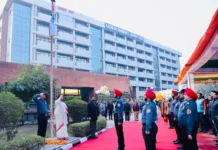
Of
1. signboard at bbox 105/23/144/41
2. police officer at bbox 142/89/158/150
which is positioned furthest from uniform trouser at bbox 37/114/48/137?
signboard at bbox 105/23/144/41

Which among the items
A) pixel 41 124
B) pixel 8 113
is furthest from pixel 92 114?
pixel 8 113

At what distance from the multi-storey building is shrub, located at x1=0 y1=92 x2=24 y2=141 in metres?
17.2

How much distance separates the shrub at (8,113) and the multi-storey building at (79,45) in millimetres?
17214

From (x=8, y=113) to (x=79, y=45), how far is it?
36.7m

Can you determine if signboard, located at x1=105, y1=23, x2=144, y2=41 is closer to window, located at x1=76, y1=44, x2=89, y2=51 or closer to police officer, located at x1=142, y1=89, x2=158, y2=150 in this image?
window, located at x1=76, y1=44, x2=89, y2=51

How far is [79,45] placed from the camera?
42.3 metres

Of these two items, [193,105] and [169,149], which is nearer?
[193,105]

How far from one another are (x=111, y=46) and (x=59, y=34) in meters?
14.3

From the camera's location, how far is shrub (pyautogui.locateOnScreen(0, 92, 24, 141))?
627 centimetres

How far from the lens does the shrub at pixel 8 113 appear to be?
20.6 feet

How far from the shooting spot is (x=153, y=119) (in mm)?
4980

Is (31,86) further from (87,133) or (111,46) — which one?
(111,46)

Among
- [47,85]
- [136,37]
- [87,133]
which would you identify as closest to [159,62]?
[136,37]

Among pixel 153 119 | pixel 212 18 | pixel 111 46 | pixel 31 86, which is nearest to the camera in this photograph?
pixel 212 18
